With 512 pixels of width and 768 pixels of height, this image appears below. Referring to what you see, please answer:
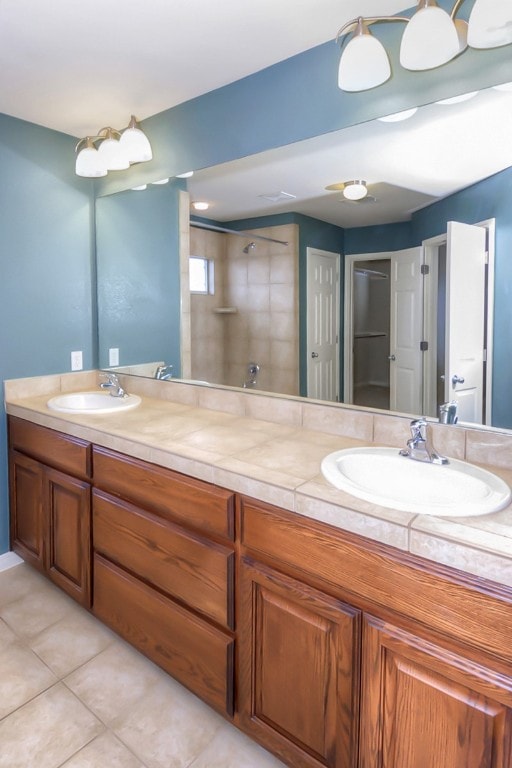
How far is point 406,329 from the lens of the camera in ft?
5.29

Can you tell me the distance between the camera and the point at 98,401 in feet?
8.38

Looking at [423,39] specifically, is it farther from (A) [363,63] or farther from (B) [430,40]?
(A) [363,63]

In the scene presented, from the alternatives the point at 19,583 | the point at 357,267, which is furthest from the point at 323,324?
the point at 19,583

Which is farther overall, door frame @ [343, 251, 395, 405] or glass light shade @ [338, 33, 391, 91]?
door frame @ [343, 251, 395, 405]

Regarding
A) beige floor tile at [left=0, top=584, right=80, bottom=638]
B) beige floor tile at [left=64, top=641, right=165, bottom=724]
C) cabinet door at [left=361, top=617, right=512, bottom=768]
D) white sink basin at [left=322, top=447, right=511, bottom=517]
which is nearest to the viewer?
cabinet door at [left=361, top=617, right=512, bottom=768]

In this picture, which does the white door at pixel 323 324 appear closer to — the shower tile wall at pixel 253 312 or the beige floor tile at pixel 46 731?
the shower tile wall at pixel 253 312

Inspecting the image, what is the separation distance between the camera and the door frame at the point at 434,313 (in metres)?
1.43

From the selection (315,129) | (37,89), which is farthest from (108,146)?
(315,129)

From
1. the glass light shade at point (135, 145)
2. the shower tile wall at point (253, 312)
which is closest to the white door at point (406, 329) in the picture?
the shower tile wall at point (253, 312)

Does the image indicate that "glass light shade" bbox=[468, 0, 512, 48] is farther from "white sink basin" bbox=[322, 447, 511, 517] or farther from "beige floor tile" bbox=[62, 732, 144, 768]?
"beige floor tile" bbox=[62, 732, 144, 768]

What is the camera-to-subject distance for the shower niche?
65.5 inches

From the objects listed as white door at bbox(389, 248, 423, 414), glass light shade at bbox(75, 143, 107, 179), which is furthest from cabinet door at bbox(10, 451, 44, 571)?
white door at bbox(389, 248, 423, 414)

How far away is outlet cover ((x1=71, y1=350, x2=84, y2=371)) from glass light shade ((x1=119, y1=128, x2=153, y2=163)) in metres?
A: 1.10

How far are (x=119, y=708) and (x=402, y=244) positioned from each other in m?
1.85
